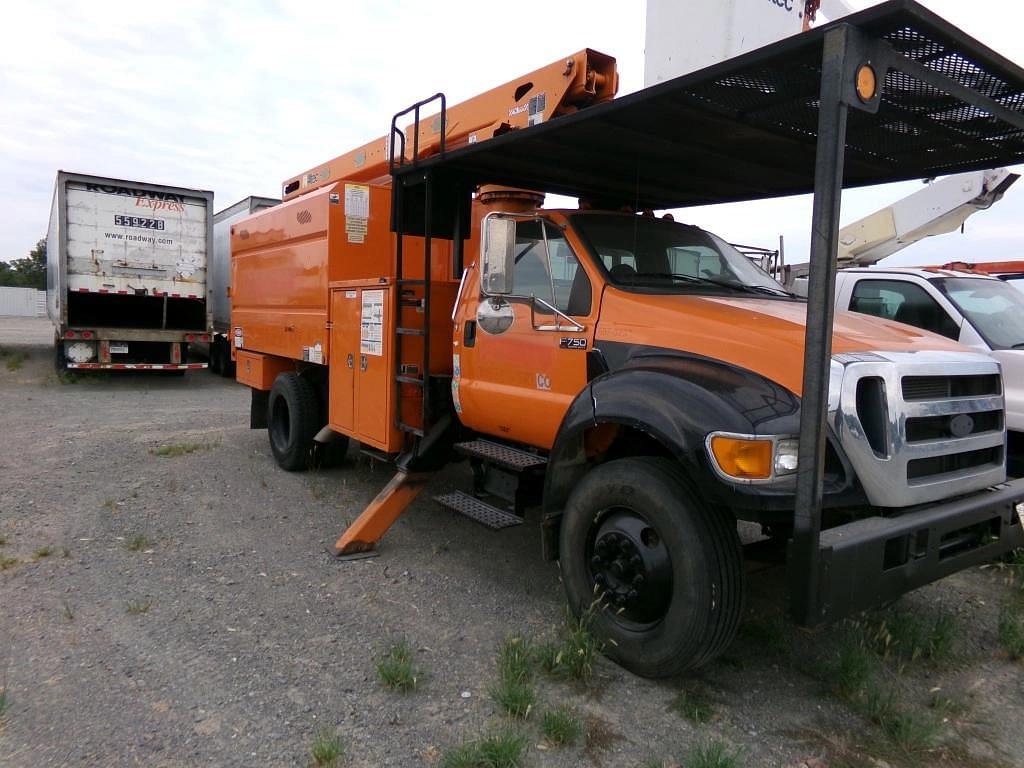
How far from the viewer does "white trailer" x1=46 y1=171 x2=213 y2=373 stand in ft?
41.2

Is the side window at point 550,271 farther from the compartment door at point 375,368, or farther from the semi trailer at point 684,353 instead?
the compartment door at point 375,368

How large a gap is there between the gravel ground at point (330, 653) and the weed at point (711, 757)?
79 mm

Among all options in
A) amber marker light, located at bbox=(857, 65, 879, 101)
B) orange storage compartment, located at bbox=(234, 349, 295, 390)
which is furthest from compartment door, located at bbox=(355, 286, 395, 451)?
amber marker light, located at bbox=(857, 65, 879, 101)

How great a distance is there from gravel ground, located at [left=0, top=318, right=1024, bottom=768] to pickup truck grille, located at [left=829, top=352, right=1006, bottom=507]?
89 centimetres

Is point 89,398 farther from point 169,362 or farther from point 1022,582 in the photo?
point 1022,582

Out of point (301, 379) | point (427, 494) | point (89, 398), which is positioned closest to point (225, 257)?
point (89, 398)

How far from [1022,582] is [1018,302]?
8.93 feet

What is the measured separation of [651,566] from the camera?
10.7 feet

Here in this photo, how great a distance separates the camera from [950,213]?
28.4 ft

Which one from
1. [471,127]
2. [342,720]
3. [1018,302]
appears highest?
[471,127]

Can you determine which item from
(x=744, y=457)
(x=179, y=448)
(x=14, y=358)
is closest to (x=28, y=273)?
(x=14, y=358)

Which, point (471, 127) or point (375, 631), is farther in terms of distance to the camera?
point (471, 127)

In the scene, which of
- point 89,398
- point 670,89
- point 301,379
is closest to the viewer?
point 670,89

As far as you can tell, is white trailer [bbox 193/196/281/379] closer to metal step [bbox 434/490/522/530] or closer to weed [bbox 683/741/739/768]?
metal step [bbox 434/490/522/530]
